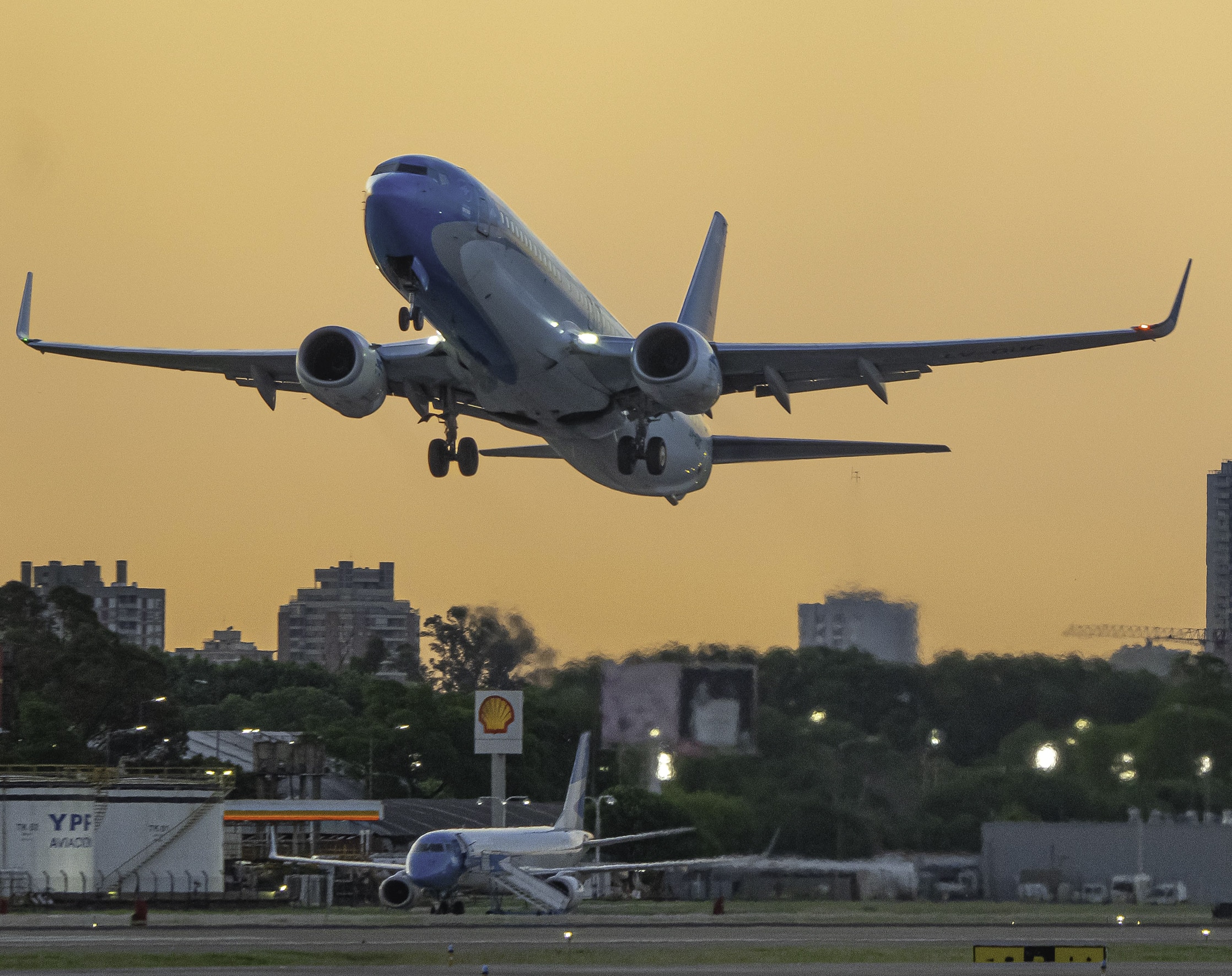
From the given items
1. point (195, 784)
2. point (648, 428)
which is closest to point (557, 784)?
point (195, 784)

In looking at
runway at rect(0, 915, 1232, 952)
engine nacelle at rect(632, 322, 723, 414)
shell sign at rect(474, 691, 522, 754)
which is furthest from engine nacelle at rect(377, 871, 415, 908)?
engine nacelle at rect(632, 322, 723, 414)

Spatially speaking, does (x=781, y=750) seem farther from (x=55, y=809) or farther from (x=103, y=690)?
(x=103, y=690)

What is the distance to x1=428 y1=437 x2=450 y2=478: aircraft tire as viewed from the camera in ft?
129

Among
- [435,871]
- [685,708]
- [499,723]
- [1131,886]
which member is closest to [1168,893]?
[1131,886]

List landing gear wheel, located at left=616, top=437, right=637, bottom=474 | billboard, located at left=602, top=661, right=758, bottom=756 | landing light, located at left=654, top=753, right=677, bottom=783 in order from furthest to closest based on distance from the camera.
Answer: landing light, located at left=654, top=753, right=677, bottom=783 < billboard, located at left=602, top=661, right=758, bottom=756 < landing gear wheel, located at left=616, top=437, right=637, bottom=474

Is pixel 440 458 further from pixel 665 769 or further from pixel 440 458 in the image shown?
pixel 665 769

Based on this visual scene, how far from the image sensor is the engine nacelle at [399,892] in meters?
52.4

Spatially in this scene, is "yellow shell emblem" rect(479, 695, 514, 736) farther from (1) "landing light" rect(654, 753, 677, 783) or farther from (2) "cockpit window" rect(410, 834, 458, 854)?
(2) "cockpit window" rect(410, 834, 458, 854)

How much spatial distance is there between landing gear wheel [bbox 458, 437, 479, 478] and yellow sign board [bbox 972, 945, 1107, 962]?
14398 millimetres

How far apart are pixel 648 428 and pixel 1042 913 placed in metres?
18.5

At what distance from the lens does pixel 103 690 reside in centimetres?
10362

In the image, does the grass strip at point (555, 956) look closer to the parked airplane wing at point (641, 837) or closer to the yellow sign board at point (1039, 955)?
the yellow sign board at point (1039, 955)

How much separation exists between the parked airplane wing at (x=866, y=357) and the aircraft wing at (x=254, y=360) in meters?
6.01

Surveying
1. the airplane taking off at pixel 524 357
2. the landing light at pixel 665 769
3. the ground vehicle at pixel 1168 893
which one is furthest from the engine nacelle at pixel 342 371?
the ground vehicle at pixel 1168 893
